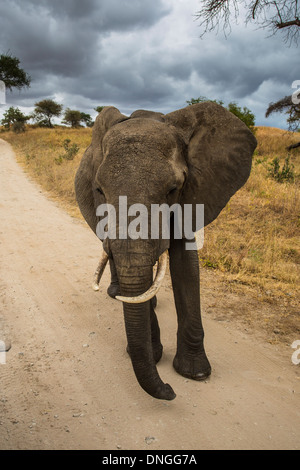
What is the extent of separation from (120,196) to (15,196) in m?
8.22

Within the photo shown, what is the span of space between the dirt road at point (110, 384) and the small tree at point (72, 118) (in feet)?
159

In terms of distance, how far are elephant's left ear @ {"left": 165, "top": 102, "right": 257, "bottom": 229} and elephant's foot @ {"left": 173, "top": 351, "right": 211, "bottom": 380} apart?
48.9 inches

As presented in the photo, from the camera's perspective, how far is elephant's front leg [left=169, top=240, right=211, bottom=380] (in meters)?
3.01

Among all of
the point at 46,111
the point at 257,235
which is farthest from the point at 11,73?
the point at 257,235

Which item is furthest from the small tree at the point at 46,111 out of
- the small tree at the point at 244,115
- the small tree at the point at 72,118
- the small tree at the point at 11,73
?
the small tree at the point at 244,115

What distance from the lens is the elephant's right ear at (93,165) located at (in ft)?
9.65

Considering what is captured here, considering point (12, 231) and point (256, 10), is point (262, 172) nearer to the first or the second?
point (256, 10)

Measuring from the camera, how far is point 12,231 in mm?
6805

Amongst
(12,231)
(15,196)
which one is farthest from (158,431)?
(15,196)

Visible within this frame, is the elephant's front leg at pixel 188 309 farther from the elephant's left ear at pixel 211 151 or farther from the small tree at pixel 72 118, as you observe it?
the small tree at pixel 72 118

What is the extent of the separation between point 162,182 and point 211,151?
0.76 metres

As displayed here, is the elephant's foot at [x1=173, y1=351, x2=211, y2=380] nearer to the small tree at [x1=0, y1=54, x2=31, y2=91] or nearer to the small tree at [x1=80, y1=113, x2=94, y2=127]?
the small tree at [x1=0, y1=54, x2=31, y2=91]

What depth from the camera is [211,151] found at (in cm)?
284

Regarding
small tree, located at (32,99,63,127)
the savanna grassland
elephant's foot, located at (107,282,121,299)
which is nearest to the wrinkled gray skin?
elephant's foot, located at (107,282,121,299)
